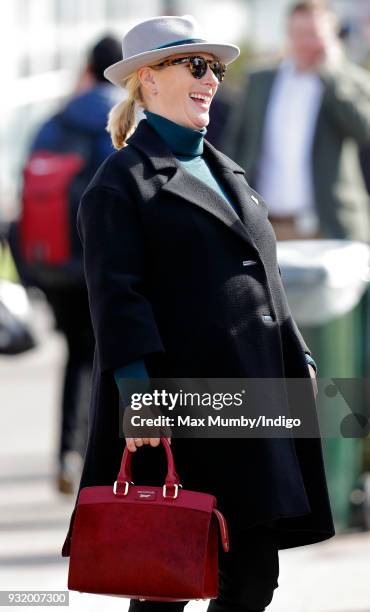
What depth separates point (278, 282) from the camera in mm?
4133

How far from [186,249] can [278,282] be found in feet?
1.06

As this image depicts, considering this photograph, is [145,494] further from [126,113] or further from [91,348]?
[91,348]

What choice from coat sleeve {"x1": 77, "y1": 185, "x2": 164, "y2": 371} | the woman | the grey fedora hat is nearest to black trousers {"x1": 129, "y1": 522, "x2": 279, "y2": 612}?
the woman

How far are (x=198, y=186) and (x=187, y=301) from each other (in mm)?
281

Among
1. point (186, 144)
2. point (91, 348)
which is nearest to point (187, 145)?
point (186, 144)

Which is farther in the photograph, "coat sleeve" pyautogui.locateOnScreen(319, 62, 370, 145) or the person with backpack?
"coat sleeve" pyautogui.locateOnScreen(319, 62, 370, 145)

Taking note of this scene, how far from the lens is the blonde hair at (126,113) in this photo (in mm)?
4168

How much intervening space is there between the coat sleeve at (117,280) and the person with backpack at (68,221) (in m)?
3.14

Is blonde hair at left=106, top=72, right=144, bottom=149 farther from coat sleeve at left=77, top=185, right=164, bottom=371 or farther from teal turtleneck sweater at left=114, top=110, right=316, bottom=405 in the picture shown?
coat sleeve at left=77, top=185, right=164, bottom=371

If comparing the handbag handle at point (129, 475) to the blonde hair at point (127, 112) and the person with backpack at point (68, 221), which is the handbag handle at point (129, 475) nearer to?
the blonde hair at point (127, 112)

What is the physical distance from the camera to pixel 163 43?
4.04 metres

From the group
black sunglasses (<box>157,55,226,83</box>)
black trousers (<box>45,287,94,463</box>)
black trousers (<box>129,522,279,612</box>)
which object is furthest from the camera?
black trousers (<box>45,287,94,463</box>)

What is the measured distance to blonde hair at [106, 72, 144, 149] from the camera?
13.7 feet

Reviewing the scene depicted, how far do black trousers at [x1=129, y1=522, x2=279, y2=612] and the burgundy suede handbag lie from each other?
6.5 inches
